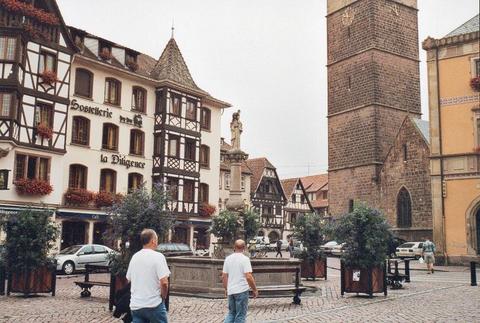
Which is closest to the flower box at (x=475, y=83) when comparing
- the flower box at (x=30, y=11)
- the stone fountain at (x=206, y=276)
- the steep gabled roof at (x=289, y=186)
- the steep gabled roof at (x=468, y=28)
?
the steep gabled roof at (x=468, y=28)

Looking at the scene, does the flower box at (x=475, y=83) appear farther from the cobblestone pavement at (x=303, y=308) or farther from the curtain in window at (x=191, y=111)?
the curtain in window at (x=191, y=111)

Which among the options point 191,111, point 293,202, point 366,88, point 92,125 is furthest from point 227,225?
point 293,202

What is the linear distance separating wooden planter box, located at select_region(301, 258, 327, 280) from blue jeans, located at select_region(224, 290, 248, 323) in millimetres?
13430

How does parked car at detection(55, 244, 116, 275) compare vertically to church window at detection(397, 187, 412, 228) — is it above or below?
below

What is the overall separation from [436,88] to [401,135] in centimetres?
1193

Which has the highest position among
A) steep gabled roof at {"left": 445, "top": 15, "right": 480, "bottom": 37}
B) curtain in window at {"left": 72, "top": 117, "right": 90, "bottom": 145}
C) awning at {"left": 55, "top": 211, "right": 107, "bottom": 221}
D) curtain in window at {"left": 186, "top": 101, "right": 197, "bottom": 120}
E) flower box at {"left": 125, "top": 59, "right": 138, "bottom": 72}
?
steep gabled roof at {"left": 445, "top": 15, "right": 480, "bottom": 37}

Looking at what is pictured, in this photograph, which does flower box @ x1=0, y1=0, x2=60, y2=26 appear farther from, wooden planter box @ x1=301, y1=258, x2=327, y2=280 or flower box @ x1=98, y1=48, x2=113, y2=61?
wooden planter box @ x1=301, y1=258, x2=327, y2=280

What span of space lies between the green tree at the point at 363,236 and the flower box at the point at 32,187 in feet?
56.7

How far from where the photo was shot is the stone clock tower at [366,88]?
47.6 meters

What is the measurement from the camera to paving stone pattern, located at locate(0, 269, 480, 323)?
12.0 metres

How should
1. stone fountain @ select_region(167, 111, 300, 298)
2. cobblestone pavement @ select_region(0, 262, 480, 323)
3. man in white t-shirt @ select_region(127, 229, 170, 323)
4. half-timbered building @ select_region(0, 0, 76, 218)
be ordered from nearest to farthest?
man in white t-shirt @ select_region(127, 229, 170, 323) < cobblestone pavement @ select_region(0, 262, 480, 323) < stone fountain @ select_region(167, 111, 300, 298) < half-timbered building @ select_region(0, 0, 76, 218)

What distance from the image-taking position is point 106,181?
34.7m

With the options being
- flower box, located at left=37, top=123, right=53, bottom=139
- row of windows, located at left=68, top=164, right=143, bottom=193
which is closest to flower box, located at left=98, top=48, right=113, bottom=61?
row of windows, located at left=68, top=164, right=143, bottom=193

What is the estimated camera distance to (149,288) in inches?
266
